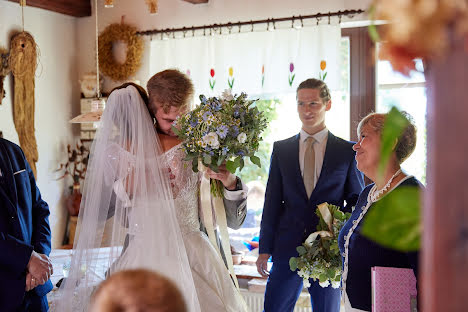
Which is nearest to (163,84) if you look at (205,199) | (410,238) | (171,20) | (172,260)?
(205,199)

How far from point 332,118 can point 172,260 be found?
2.43 meters

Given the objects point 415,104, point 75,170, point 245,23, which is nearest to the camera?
point 415,104

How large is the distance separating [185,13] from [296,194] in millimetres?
2310

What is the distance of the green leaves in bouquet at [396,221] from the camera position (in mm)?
688

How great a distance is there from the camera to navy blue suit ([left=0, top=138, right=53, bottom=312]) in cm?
247

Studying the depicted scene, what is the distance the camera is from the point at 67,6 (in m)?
4.98

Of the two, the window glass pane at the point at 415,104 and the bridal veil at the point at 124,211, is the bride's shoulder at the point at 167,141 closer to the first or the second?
the bridal veil at the point at 124,211

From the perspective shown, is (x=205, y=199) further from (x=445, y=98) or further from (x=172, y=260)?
(x=445, y=98)

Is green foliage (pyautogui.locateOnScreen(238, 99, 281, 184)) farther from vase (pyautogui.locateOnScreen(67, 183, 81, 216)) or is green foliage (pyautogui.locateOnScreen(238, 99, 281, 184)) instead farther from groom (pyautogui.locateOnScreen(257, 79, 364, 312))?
vase (pyautogui.locateOnScreen(67, 183, 81, 216))

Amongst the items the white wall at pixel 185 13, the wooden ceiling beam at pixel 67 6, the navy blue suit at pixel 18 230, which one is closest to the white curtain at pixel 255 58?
the white wall at pixel 185 13

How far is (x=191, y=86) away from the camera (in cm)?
249

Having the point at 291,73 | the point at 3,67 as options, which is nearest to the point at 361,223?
the point at 291,73

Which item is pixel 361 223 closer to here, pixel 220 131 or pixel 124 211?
pixel 220 131

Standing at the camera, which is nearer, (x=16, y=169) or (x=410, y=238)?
(x=410, y=238)
